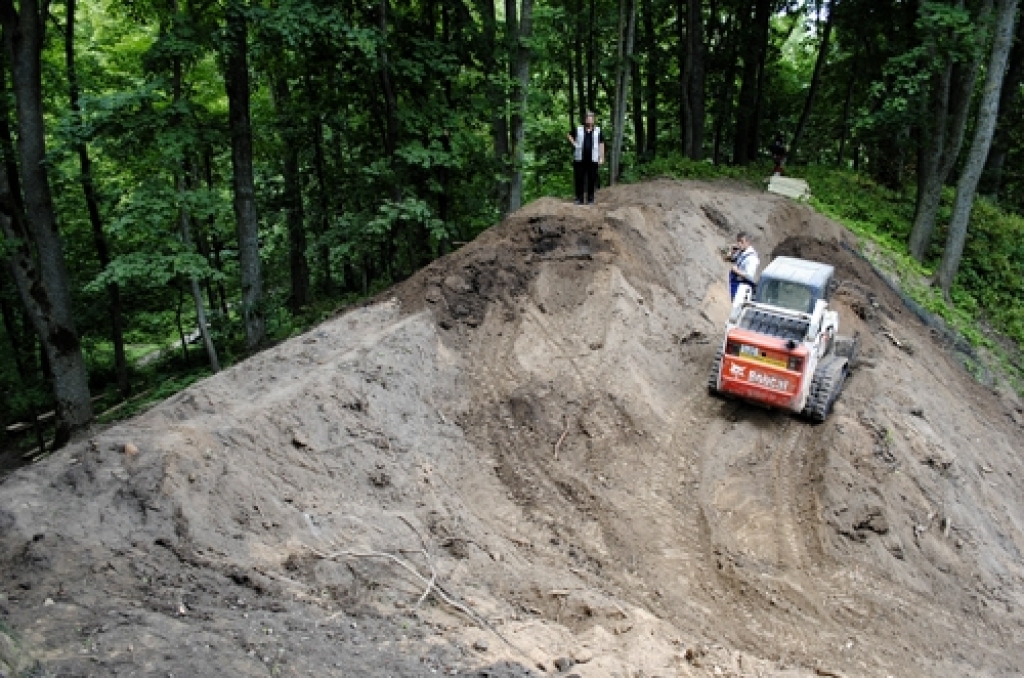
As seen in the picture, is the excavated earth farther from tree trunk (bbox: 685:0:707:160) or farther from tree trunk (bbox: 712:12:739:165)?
tree trunk (bbox: 712:12:739:165)

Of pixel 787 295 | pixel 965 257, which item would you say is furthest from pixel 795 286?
pixel 965 257

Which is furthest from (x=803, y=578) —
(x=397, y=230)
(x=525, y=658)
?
(x=397, y=230)

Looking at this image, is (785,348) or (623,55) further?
(623,55)

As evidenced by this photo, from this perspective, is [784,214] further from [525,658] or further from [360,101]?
[525,658]

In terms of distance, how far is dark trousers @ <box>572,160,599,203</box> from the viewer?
13.4 meters

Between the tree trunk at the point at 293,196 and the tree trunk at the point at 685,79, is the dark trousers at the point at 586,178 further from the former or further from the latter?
the tree trunk at the point at 685,79

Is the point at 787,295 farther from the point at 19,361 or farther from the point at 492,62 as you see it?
the point at 19,361

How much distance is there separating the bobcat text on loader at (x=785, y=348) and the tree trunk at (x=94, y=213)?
12016mm

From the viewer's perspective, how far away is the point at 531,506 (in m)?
8.69

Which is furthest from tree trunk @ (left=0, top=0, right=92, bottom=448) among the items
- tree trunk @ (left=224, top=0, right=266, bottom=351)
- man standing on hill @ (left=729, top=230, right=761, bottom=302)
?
man standing on hill @ (left=729, top=230, right=761, bottom=302)

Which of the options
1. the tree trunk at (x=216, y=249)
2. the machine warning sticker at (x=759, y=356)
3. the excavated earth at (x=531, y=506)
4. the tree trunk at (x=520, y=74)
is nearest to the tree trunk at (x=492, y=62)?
the tree trunk at (x=520, y=74)

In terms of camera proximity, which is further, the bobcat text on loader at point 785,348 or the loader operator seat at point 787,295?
the loader operator seat at point 787,295

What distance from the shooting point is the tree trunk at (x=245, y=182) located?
1319 centimetres

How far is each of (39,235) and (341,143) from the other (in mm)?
12394
